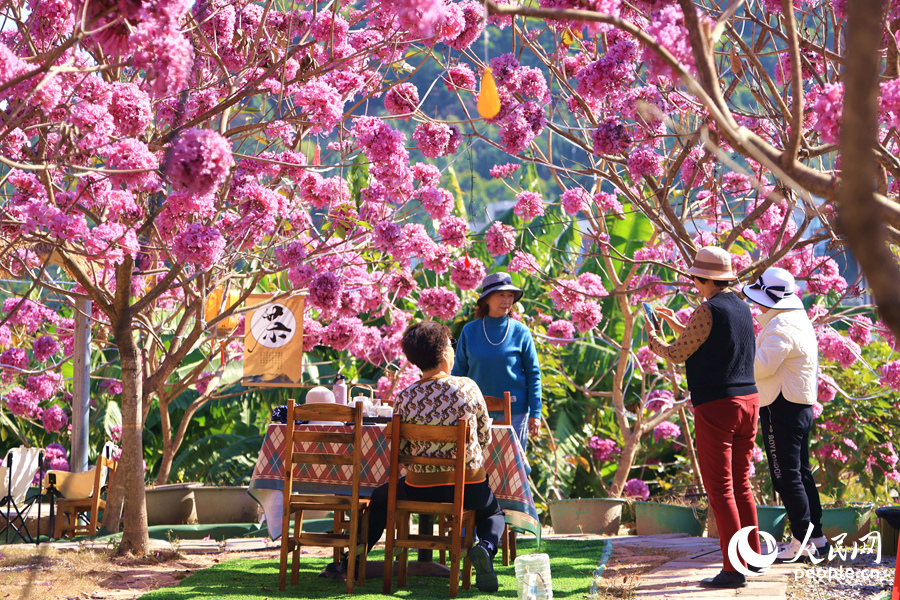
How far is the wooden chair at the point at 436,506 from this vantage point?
433 cm

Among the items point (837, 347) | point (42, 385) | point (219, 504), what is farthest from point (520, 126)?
point (42, 385)

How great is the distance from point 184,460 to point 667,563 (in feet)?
33.7

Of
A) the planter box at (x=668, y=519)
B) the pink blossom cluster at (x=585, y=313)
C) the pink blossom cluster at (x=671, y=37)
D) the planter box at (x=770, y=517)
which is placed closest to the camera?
the pink blossom cluster at (x=671, y=37)

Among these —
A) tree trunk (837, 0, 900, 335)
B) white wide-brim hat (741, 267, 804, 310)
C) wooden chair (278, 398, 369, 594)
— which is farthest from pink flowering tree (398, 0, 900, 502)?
wooden chair (278, 398, 369, 594)

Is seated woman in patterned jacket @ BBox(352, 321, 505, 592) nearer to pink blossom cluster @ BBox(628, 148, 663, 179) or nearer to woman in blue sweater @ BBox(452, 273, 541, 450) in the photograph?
woman in blue sweater @ BBox(452, 273, 541, 450)

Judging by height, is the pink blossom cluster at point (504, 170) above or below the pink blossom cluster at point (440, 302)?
above

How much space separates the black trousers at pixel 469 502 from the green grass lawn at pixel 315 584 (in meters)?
0.33

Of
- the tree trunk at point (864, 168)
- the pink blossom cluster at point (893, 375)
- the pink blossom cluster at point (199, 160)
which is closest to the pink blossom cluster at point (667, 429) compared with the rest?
the pink blossom cluster at point (893, 375)

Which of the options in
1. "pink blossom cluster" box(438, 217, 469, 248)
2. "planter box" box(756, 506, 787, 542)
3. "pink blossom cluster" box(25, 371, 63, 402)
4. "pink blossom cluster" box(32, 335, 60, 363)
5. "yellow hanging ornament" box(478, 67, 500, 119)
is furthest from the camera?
"pink blossom cluster" box(25, 371, 63, 402)

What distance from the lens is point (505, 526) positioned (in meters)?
5.30

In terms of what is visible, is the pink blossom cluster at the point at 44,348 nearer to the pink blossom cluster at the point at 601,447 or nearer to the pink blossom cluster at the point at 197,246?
the pink blossom cluster at the point at 197,246

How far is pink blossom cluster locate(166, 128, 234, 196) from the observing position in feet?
10.6

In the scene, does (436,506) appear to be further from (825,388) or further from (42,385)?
(42,385)

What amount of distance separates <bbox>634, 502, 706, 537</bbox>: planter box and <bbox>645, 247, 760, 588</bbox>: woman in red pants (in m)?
2.51
